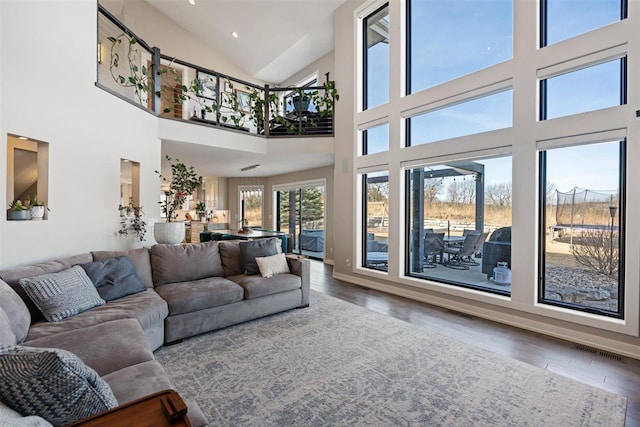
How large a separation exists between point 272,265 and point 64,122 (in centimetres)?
279

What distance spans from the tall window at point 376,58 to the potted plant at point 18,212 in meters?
4.91

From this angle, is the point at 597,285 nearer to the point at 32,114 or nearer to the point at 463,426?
the point at 463,426

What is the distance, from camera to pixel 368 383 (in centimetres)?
225

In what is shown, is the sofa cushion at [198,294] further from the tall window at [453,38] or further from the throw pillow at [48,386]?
the tall window at [453,38]

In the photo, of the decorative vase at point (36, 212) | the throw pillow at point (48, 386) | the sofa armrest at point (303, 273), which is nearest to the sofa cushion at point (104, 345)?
the throw pillow at point (48, 386)

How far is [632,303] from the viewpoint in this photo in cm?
271

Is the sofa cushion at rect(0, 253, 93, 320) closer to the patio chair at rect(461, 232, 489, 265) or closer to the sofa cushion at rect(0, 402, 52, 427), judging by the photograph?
the sofa cushion at rect(0, 402, 52, 427)

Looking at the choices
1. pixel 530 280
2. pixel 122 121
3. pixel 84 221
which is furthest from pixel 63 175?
pixel 530 280

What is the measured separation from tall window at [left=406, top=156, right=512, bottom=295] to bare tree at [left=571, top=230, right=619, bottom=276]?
68 cm

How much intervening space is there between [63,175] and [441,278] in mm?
4966

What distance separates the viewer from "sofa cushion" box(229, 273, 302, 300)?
135 inches

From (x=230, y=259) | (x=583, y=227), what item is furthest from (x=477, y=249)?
(x=230, y=259)

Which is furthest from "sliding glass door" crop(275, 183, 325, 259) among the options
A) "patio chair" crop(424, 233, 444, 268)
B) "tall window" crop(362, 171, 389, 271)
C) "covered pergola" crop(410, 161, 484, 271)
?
"patio chair" crop(424, 233, 444, 268)

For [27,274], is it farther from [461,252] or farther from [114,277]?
[461,252]
